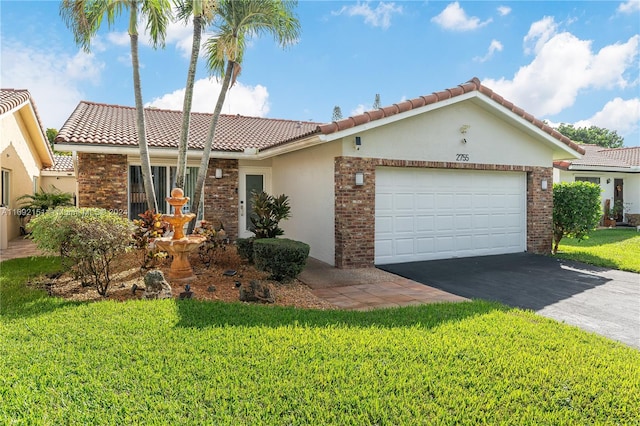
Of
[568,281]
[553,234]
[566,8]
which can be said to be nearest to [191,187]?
[568,281]

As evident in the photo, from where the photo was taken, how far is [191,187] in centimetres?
1295

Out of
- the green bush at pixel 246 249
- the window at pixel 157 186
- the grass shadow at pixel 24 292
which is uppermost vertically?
the window at pixel 157 186

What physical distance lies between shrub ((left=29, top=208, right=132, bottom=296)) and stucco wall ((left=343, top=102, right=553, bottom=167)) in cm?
524

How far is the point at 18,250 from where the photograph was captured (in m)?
12.2

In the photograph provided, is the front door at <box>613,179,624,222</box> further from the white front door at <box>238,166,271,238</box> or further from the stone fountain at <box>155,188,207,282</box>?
the stone fountain at <box>155,188,207,282</box>

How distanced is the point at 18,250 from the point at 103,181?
3.65 metres

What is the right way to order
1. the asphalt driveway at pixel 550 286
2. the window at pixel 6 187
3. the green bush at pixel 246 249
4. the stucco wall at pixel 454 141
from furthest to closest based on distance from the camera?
1. the window at pixel 6 187
2. the stucco wall at pixel 454 141
3. the green bush at pixel 246 249
4. the asphalt driveway at pixel 550 286

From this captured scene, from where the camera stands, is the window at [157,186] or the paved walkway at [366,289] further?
the window at [157,186]

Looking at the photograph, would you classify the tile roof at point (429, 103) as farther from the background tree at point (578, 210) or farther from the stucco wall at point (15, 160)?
the stucco wall at point (15, 160)

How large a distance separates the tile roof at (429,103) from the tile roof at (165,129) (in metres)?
0.98

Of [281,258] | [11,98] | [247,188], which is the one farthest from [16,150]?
[281,258]

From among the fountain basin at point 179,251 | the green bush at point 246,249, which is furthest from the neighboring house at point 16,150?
the green bush at point 246,249

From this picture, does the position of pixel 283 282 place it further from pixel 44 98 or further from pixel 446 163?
pixel 44 98

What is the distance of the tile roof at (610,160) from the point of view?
2009 cm
